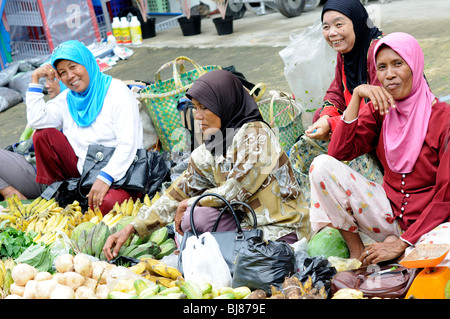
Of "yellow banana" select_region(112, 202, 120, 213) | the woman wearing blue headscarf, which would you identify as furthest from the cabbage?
the woman wearing blue headscarf

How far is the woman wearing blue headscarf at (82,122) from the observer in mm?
3830

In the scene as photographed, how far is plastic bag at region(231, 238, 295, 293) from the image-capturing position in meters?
2.46

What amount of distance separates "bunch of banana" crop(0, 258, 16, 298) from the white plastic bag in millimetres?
928

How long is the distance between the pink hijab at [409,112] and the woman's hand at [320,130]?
49 centimetres

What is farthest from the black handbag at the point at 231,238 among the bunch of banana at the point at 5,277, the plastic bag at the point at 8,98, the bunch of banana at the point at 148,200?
the plastic bag at the point at 8,98

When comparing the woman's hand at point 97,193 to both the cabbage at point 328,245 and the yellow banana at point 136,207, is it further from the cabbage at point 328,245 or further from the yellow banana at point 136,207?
the cabbage at point 328,245

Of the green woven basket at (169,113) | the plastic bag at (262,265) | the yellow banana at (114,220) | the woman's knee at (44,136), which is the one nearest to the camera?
the plastic bag at (262,265)

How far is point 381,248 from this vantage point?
2568 mm

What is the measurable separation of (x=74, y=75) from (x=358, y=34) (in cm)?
196

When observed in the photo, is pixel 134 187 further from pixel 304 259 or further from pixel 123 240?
pixel 304 259

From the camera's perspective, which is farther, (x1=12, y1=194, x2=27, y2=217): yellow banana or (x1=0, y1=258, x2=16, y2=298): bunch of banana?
(x1=12, y1=194, x2=27, y2=217): yellow banana

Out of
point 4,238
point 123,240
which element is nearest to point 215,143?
point 123,240

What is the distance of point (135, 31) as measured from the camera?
359 inches

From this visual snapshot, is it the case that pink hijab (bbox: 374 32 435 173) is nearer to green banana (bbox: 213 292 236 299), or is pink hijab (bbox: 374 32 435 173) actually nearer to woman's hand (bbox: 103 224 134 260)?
green banana (bbox: 213 292 236 299)
